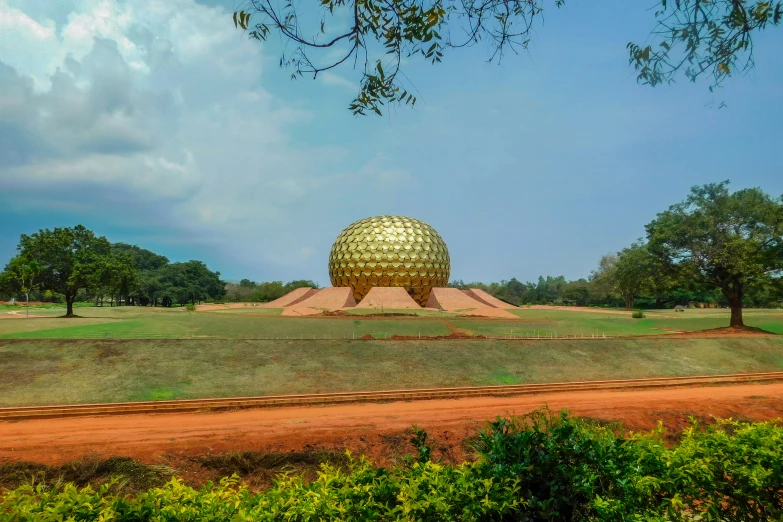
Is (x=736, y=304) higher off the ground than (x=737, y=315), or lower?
higher

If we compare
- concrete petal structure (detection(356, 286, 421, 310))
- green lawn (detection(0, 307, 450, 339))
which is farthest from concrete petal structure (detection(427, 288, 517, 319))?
green lawn (detection(0, 307, 450, 339))

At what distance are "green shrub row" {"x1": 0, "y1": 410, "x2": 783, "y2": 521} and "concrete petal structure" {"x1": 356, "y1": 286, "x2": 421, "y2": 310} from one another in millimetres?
28458

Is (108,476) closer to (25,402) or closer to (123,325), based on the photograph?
(25,402)

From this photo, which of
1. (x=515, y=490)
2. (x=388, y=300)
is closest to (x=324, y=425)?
(x=515, y=490)

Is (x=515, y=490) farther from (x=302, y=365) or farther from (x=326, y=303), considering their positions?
(x=326, y=303)

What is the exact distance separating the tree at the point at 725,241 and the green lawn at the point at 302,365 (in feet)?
25.7

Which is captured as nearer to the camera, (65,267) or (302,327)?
(302,327)

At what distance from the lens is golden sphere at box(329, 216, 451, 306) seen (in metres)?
39.8

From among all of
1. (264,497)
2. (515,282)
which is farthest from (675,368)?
(515,282)

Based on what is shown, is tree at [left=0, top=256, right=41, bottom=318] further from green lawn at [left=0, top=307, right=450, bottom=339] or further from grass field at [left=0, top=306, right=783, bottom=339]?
green lawn at [left=0, top=307, right=450, bottom=339]

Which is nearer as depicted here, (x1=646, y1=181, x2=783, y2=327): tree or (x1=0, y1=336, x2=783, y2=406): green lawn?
(x1=0, y1=336, x2=783, y2=406): green lawn

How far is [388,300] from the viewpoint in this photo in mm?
34906

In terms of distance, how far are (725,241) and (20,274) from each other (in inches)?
1655

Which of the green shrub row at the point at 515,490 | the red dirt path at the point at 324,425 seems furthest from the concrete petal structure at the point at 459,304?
the green shrub row at the point at 515,490
